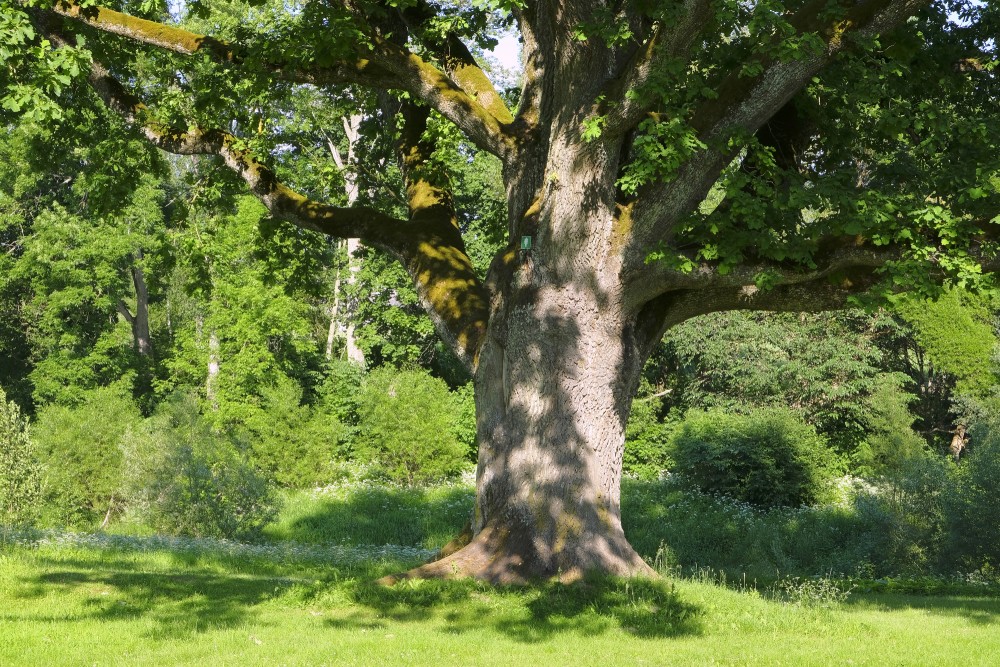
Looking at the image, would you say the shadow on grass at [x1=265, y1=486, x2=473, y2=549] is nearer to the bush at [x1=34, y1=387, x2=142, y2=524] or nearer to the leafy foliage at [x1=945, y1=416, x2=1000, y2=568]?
the bush at [x1=34, y1=387, x2=142, y2=524]

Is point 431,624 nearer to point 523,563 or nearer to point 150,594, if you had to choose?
point 523,563

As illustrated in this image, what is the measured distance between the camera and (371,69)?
12109 millimetres

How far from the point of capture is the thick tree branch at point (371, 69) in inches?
468

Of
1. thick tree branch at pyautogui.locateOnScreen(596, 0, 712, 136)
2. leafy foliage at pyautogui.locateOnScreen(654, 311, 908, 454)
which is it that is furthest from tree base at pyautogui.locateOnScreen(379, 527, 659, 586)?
leafy foliage at pyautogui.locateOnScreen(654, 311, 908, 454)

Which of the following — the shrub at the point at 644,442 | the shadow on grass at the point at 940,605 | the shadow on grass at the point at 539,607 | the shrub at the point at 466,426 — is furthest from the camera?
the shrub at the point at 644,442

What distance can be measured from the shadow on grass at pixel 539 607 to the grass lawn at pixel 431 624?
0.8 inches

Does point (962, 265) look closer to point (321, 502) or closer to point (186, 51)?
point (186, 51)

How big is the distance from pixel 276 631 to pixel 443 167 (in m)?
7.32

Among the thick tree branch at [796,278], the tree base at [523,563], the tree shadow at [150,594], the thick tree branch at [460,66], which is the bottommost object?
the tree shadow at [150,594]

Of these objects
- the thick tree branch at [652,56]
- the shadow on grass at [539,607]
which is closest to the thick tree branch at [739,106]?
the thick tree branch at [652,56]

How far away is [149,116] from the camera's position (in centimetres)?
1390

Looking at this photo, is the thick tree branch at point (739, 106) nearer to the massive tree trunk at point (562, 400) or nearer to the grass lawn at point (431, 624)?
the massive tree trunk at point (562, 400)

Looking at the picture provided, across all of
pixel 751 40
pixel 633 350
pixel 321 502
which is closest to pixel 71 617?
pixel 633 350

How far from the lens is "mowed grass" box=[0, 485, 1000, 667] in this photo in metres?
7.70
